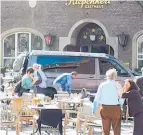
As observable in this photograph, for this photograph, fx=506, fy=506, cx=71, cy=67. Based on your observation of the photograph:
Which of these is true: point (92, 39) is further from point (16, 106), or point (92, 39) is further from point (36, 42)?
point (16, 106)

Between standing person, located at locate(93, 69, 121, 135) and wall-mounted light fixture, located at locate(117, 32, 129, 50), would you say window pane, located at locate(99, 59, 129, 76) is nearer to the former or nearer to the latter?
standing person, located at locate(93, 69, 121, 135)

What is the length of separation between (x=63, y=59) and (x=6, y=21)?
9.99 meters

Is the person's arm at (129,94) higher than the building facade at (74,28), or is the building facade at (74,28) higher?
the building facade at (74,28)

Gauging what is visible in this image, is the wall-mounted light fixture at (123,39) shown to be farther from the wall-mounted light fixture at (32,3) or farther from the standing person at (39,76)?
the standing person at (39,76)

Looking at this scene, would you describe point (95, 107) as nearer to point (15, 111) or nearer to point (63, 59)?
point (15, 111)

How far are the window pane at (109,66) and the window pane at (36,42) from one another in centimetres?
935

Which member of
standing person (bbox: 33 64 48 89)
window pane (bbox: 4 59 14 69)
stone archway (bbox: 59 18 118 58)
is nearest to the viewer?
standing person (bbox: 33 64 48 89)

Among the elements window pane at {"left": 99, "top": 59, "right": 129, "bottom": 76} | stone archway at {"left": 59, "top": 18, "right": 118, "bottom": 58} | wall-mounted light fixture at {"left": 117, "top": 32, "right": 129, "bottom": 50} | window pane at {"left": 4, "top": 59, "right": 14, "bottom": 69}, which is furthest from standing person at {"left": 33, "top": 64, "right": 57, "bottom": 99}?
window pane at {"left": 4, "top": 59, "right": 14, "bottom": 69}

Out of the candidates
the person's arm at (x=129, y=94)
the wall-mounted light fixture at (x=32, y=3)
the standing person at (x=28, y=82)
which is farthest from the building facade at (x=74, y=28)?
the person's arm at (x=129, y=94)

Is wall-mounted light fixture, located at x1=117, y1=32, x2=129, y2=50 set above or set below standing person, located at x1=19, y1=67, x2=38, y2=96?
above

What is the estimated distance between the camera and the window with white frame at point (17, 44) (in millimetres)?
27250

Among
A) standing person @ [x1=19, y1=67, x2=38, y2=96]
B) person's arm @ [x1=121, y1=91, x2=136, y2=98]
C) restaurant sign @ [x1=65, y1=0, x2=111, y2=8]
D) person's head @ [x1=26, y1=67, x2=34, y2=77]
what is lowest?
person's arm @ [x1=121, y1=91, x2=136, y2=98]

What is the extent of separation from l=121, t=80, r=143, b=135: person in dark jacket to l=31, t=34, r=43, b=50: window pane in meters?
16.4

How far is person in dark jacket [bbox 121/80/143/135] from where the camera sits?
10867 millimetres
